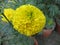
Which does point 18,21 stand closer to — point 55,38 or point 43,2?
point 43,2

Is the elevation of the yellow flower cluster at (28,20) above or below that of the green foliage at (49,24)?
above

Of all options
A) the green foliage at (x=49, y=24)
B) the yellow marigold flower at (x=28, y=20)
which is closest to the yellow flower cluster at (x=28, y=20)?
the yellow marigold flower at (x=28, y=20)

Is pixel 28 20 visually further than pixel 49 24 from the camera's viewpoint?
No

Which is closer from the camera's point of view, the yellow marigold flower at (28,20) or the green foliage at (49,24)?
the yellow marigold flower at (28,20)

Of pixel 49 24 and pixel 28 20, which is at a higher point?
pixel 28 20

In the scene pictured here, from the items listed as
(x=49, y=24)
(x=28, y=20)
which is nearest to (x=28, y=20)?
(x=28, y=20)

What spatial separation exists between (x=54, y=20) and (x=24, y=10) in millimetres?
1001

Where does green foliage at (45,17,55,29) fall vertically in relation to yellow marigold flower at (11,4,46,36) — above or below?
below

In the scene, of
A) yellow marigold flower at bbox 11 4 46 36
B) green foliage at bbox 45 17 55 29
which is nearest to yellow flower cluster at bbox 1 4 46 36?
yellow marigold flower at bbox 11 4 46 36

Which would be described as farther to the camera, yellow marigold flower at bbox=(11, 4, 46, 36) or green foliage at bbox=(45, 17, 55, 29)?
green foliage at bbox=(45, 17, 55, 29)

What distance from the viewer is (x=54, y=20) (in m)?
1.76

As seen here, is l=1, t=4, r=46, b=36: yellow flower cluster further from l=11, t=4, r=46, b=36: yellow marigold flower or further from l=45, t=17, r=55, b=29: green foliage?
l=45, t=17, r=55, b=29: green foliage

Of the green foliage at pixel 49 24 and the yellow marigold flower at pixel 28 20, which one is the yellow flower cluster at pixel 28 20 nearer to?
the yellow marigold flower at pixel 28 20

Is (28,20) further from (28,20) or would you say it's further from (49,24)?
(49,24)
